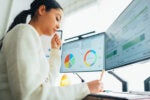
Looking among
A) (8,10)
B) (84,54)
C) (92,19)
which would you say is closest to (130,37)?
(84,54)

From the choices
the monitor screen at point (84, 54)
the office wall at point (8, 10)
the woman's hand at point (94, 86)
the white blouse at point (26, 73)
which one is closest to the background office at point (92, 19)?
the office wall at point (8, 10)

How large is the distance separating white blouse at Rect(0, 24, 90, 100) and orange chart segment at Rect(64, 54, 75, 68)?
2.62ft

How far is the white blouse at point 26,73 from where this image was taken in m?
0.77

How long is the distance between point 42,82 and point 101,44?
73 centimetres

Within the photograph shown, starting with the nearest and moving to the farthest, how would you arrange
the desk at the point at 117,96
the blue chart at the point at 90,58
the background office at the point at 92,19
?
the desk at the point at 117,96 → the background office at the point at 92,19 → the blue chart at the point at 90,58

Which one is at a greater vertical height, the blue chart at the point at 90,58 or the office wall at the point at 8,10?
the office wall at the point at 8,10

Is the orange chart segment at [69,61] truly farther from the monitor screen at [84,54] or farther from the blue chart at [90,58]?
the blue chart at [90,58]

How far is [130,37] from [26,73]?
549mm

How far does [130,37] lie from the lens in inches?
41.2

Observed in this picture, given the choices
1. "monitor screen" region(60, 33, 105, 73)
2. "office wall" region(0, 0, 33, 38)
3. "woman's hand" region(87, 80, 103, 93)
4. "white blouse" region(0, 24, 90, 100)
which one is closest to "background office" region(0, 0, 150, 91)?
"office wall" region(0, 0, 33, 38)

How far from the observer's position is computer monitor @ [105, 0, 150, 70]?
35.6 inches

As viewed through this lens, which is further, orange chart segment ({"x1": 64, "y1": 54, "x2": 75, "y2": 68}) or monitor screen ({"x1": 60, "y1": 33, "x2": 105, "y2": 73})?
orange chart segment ({"x1": 64, "y1": 54, "x2": 75, "y2": 68})

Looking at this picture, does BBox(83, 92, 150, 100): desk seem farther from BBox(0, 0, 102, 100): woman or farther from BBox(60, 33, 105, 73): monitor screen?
BBox(60, 33, 105, 73): monitor screen

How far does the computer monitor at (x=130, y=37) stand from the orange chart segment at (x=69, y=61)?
1.35 ft
